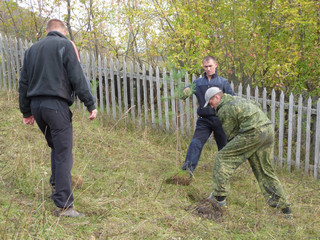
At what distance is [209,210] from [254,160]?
0.79 metres

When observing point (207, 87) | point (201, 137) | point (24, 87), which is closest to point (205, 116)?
point (201, 137)

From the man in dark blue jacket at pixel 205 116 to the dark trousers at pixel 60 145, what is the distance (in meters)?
2.05

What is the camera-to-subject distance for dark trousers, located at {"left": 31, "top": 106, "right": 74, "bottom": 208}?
3227mm

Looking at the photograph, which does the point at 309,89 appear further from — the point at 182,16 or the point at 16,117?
the point at 16,117

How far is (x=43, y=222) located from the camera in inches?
113

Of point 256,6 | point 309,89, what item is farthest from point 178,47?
point 309,89

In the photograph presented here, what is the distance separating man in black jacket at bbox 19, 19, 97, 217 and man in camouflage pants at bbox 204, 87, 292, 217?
1.53m

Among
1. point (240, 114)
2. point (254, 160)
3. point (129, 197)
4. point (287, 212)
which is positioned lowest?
point (287, 212)

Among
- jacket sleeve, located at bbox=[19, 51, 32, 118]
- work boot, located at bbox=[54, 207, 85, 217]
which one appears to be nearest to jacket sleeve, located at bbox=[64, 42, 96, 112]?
jacket sleeve, located at bbox=[19, 51, 32, 118]

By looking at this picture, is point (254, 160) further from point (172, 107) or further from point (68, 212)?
point (172, 107)

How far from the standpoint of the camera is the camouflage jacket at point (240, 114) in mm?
3855

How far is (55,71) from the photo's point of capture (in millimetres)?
3205

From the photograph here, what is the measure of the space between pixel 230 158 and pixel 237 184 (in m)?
1.25

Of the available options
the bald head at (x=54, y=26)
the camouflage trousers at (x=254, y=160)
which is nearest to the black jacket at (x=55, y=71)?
the bald head at (x=54, y=26)
